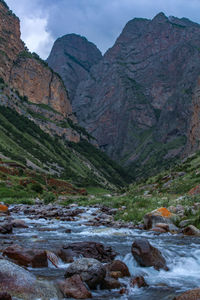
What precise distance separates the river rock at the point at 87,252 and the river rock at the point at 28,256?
3.26 feet

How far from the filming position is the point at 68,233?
16.2 meters

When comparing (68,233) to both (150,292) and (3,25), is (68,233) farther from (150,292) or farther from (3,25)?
(3,25)

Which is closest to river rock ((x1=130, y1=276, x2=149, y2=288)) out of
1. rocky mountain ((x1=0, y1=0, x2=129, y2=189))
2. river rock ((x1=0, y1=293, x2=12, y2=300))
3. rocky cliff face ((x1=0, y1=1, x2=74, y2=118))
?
river rock ((x1=0, y1=293, x2=12, y2=300))

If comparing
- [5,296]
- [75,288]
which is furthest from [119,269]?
[5,296]

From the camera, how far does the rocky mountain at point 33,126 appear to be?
390 ft

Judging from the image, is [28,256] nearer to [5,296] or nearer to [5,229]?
[5,296]

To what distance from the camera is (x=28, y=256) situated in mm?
8992

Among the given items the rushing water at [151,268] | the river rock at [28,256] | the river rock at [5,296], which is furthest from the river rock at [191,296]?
the river rock at [28,256]

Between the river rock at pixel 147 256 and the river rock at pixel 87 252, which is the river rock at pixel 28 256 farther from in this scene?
the river rock at pixel 147 256

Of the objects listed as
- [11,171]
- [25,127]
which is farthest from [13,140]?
[11,171]

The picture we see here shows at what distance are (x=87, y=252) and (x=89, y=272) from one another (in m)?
2.75

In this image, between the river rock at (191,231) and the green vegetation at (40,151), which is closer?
the river rock at (191,231)

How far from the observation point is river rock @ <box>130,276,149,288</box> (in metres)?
7.88

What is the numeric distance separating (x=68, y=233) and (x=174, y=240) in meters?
6.04
